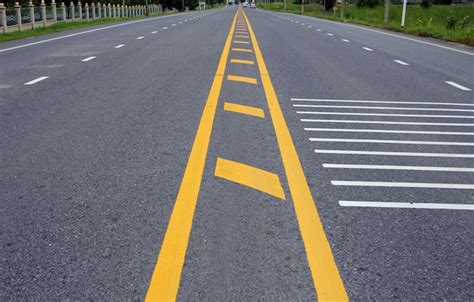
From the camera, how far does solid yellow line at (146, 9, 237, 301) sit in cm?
327

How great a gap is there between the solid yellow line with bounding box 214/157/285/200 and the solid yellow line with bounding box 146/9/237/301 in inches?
7.8

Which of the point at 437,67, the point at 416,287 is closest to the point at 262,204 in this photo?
the point at 416,287

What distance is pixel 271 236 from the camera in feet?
13.0

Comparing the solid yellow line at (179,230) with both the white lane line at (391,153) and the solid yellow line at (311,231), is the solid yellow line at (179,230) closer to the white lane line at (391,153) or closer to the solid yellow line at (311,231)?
the solid yellow line at (311,231)

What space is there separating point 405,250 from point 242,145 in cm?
271

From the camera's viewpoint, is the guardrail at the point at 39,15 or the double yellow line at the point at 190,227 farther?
the guardrail at the point at 39,15

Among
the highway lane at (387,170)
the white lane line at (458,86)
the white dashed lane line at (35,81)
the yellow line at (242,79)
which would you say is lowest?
the white lane line at (458,86)

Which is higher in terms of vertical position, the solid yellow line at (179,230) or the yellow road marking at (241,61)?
the solid yellow line at (179,230)

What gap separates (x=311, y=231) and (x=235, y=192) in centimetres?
94

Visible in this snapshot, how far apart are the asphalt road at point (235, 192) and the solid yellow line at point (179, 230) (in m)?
0.01

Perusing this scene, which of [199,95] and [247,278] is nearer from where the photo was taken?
[247,278]

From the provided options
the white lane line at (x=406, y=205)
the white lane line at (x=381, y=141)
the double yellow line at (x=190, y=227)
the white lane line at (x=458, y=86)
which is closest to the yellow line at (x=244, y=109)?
the double yellow line at (x=190, y=227)

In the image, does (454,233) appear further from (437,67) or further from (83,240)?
(437,67)

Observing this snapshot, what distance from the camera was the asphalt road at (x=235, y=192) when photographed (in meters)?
3.40
